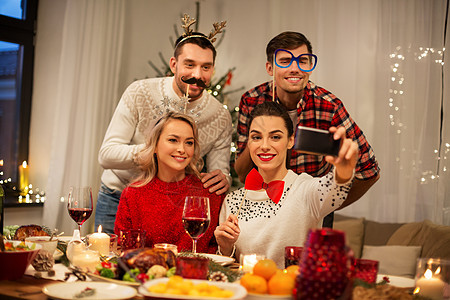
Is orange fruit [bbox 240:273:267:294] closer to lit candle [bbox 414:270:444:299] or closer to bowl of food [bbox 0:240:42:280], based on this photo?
lit candle [bbox 414:270:444:299]

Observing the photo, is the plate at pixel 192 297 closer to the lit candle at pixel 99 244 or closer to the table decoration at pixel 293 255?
the table decoration at pixel 293 255

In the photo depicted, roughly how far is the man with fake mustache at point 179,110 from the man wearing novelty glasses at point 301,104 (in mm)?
202

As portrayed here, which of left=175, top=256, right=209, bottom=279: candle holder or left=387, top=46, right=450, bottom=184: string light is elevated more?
left=387, top=46, right=450, bottom=184: string light

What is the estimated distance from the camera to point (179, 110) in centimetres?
268

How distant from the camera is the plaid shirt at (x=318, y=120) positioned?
8.58 ft

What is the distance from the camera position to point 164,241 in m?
2.37

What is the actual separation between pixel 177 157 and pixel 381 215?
232 centimetres

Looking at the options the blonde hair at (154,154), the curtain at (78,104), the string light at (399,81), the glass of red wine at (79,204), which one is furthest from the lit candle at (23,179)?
the string light at (399,81)

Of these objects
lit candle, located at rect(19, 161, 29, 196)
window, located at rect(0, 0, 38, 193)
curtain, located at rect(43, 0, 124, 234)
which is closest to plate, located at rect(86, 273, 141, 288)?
curtain, located at rect(43, 0, 124, 234)

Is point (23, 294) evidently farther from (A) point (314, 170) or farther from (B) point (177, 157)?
(A) point (314, 170)

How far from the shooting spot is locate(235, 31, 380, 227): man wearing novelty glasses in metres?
2.46

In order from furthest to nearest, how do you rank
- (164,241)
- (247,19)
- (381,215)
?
(247,19), (381,215), (164,241)

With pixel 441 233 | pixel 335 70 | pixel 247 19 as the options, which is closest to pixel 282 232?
pixel 441 233

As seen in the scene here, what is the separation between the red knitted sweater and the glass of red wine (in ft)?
1.50
